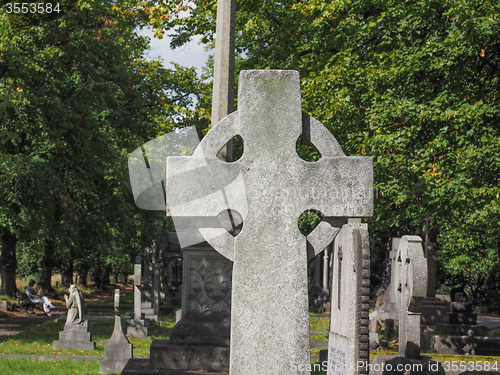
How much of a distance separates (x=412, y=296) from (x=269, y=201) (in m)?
6.28

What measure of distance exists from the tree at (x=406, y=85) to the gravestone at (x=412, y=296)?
5.23 ft

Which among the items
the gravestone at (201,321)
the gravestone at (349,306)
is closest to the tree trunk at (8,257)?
the gravestone at (201,321)

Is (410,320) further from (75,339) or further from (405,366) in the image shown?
(75,339)

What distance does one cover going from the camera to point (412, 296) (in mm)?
9625

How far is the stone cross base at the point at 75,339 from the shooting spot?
1520 centimetres

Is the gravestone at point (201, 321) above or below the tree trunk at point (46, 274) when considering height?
above

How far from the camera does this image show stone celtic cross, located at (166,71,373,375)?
3881 mm

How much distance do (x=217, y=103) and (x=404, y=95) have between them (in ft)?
20.4

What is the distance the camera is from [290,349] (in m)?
3.87

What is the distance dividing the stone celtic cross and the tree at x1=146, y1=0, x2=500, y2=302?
24.1 ft

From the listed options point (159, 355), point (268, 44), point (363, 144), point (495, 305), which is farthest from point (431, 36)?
point (495, 305)

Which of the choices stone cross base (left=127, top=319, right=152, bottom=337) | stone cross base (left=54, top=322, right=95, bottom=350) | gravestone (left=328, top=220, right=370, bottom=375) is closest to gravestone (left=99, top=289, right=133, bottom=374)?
stone cross base (left=54, top=322, right=95, bottom=350)

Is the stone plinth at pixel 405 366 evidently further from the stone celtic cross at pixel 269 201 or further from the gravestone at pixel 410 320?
the stone celtic cross at pixel 269 201

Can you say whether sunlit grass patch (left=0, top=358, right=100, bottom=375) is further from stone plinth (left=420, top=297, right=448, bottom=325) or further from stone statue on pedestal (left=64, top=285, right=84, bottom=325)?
stone plinth (left=420, top=297, right=448, bottom=325)
